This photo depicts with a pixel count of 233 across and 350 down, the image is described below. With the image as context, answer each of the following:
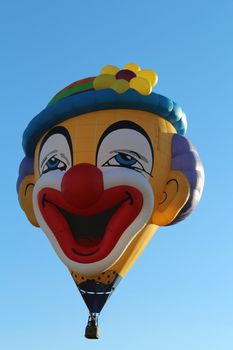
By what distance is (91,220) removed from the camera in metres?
13.0

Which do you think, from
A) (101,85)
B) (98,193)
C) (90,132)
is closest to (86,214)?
(98,193)

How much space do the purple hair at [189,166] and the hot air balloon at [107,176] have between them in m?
0.02

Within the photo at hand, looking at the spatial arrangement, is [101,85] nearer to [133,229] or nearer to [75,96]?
[75,96]

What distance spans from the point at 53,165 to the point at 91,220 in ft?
3.56

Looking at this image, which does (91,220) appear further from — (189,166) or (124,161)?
(189,166)

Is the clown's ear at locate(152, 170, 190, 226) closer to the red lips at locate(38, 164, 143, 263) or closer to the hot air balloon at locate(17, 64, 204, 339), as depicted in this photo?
the hot air balloon at locate(17, 64, 204, 339)

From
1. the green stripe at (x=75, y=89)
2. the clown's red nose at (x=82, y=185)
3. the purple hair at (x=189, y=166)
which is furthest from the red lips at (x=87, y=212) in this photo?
the green stripe at (x=75, y=89)

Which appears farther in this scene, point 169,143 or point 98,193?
point 169,143

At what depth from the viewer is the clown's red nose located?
12516 millimetres

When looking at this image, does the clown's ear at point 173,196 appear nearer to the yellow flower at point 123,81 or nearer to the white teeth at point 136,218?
the white teeth at point 136,218

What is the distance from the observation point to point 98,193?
1258cm

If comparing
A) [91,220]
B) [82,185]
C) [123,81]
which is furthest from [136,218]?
[123,81]

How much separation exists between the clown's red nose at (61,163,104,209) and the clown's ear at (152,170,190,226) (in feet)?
3.85

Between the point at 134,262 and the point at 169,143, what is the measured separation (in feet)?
6.83
